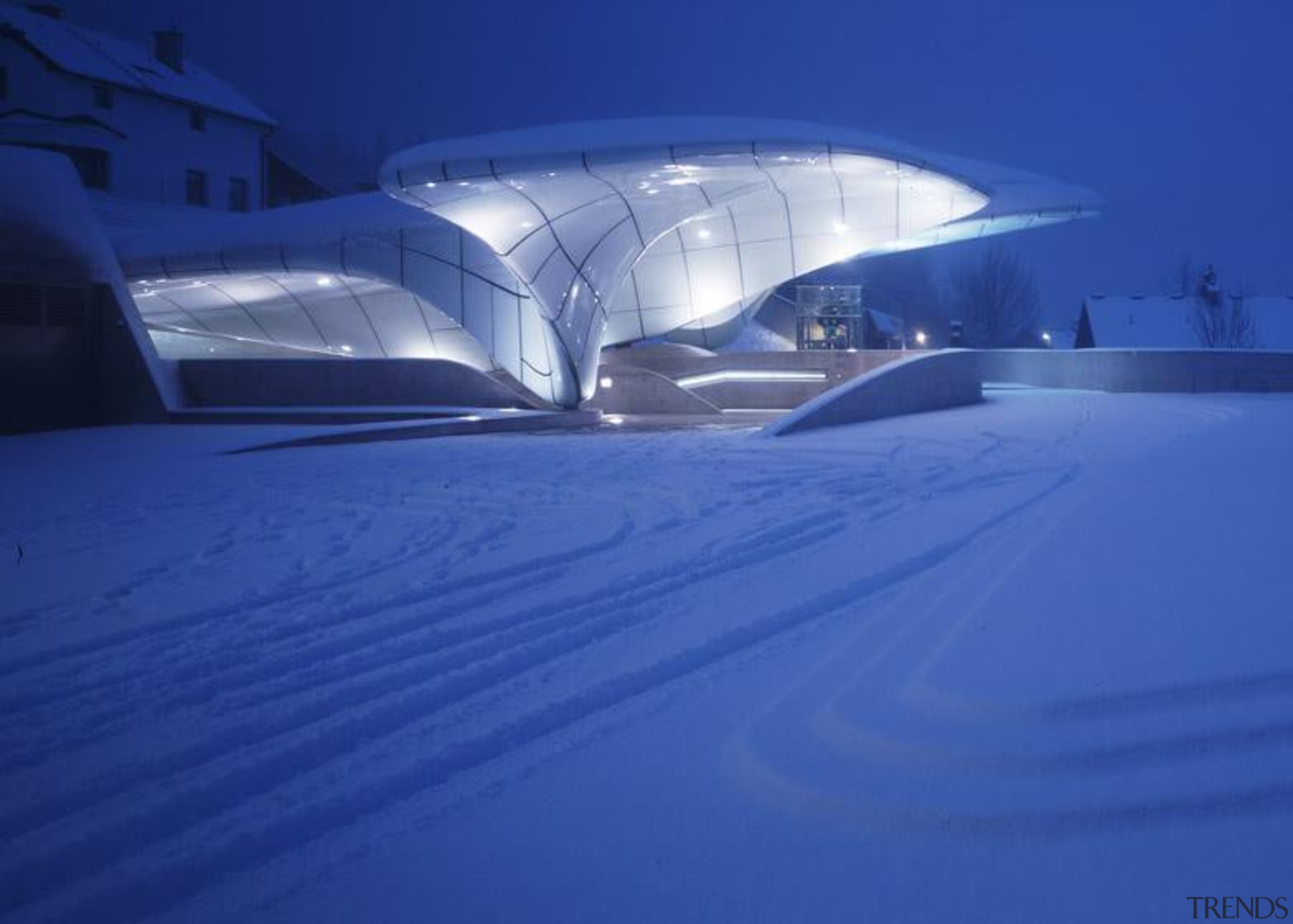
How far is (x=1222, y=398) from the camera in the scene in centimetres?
2397

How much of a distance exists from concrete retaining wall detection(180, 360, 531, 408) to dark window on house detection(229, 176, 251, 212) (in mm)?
28932

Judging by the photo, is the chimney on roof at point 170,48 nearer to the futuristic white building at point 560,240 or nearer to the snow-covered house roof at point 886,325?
the futuristic white building at point 560,240

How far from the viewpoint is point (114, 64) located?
4266 centimetres

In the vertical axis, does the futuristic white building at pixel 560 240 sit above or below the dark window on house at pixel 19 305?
above

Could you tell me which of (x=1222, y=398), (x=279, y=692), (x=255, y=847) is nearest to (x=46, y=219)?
(x=279, y=692)

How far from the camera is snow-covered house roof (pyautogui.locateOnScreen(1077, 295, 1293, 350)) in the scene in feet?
149

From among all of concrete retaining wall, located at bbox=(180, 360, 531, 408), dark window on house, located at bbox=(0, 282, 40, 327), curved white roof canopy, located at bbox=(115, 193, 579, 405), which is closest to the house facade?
curved white roof canopy, located at bbox=(115, 193, 579, 405)

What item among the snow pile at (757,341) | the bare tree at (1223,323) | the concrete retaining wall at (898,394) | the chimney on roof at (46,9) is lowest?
the concrete retaining wall at (898,394)

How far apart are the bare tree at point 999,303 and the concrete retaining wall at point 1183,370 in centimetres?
3546

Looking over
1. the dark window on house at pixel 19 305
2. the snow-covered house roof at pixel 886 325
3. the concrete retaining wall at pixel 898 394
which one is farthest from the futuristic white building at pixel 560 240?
the snow-covered house roof at pixel 886 325

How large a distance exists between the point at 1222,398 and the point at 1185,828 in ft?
78.8

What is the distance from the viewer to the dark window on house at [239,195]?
1849 inches

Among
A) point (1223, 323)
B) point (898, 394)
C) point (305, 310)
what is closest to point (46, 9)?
point (305, 310)

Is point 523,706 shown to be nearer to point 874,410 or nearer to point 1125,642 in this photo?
point 1125,642
